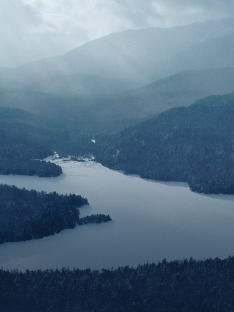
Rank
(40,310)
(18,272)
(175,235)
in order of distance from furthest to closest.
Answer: (175,235) → (18,272) → (40,310)

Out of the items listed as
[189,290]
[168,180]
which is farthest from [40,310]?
[168,180]

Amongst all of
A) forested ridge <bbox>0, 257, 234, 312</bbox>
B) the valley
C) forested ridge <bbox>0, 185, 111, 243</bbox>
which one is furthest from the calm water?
forested ridge <bbox>0, 257, 234, 312</bbox>

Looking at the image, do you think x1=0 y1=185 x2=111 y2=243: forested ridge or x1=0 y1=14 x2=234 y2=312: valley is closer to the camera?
x1=0 y1=14 x2=234 y2=312: valley

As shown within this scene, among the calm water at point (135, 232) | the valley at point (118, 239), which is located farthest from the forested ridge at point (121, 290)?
the calm water at point (135, 232)

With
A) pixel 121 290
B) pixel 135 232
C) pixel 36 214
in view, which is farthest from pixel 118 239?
pixel 121 290

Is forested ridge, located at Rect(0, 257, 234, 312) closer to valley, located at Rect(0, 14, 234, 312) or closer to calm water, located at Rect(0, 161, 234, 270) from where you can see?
valley, located at Rect(0, 14, 234, 312)

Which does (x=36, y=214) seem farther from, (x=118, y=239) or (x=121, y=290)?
(x=121, y=290)

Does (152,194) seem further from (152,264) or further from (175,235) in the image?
(152,264)
